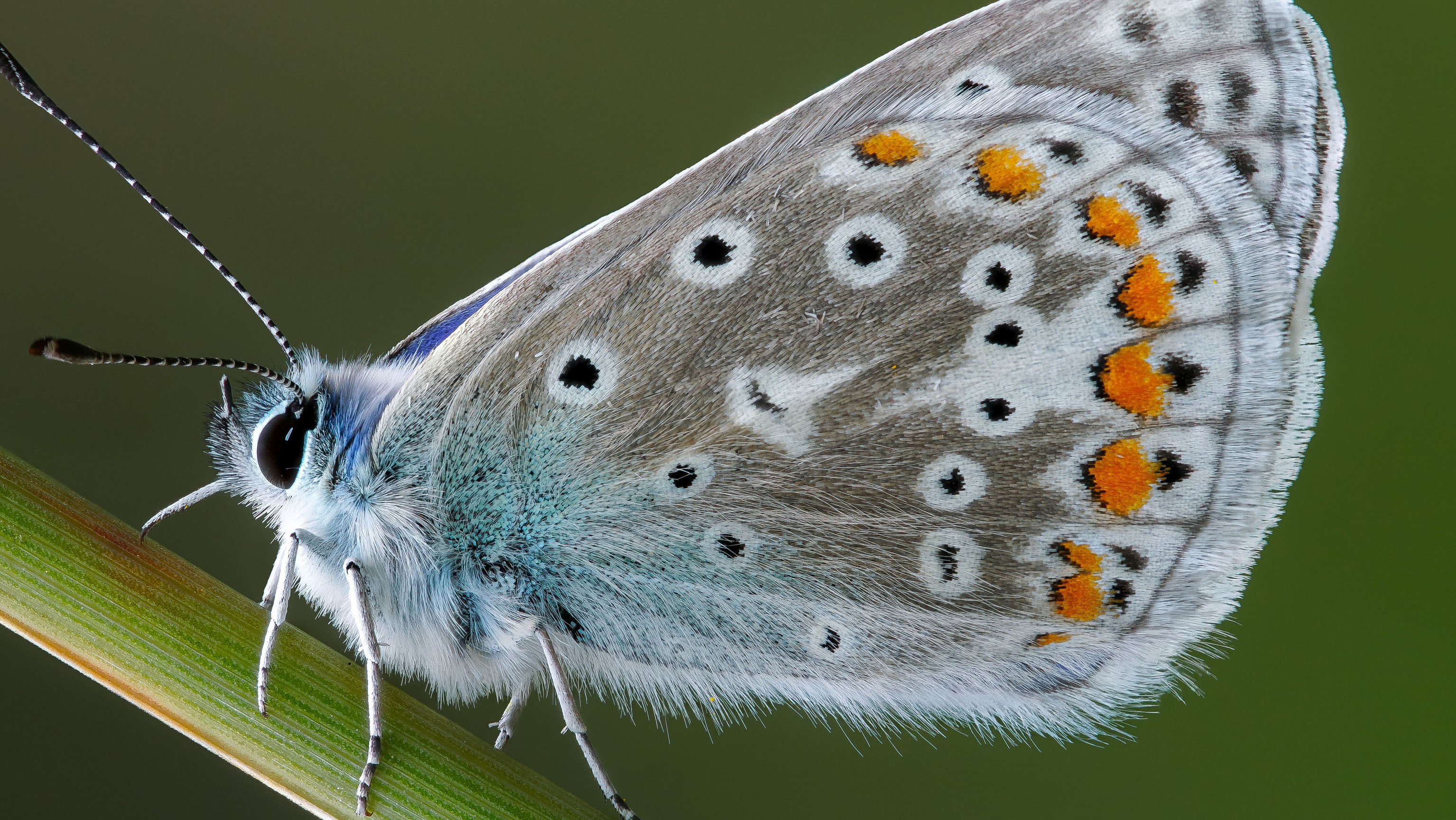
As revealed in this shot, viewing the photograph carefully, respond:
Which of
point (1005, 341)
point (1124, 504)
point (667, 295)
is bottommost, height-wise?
point (1124, 504)

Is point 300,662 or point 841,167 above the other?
point 841,167

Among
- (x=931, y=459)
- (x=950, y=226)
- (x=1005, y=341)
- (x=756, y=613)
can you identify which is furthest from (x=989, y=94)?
(x=756, y=613)

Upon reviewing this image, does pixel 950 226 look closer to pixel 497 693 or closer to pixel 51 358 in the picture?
pixel 497 693

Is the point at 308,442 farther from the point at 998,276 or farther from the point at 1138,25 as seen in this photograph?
the point at 1138,25

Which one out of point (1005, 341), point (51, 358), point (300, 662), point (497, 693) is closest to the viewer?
point (51, 358)

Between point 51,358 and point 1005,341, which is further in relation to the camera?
point 1005,341

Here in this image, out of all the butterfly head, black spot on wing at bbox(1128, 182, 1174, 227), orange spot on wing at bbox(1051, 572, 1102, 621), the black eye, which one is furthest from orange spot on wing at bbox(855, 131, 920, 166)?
the black eye

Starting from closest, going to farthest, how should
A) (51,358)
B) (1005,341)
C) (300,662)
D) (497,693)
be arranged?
(51,358) → (300,662) → (1005,341) → (497,693)

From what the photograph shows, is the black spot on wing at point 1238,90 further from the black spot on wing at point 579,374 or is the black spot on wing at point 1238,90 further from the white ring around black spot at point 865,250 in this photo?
the black spot on wing at point 579,374
